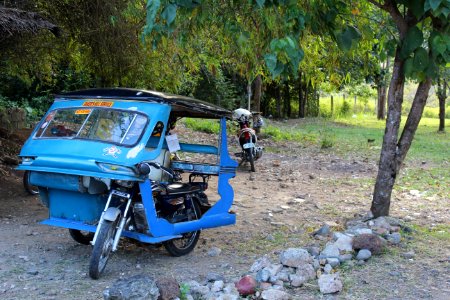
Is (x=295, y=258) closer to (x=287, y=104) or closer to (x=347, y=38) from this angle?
(x=347, y=38)

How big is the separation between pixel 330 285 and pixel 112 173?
215 centimetres

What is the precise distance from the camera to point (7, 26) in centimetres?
664

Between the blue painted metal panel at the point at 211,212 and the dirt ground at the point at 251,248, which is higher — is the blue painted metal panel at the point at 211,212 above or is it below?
above

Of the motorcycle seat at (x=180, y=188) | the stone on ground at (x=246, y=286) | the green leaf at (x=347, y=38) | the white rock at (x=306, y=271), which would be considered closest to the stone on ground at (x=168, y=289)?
the stone on ground at (x=246, y=286)

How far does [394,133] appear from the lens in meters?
6.34

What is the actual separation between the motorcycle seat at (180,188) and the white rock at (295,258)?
144cm

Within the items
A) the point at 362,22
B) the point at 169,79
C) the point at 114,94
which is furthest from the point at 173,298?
the point at 169,79

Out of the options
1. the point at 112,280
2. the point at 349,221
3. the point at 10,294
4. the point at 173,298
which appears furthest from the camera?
the point at 349,221

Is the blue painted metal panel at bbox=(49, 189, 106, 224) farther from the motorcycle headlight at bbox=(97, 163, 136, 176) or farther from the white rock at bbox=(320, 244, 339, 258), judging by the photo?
the white rock at bbox=(320, 244, 339, 258)

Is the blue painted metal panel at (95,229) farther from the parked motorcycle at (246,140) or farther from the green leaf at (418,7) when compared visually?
the parked motorcycle at (246,140)

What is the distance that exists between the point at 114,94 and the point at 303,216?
3456 millimetres

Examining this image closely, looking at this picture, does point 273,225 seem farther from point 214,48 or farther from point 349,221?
point 214,48

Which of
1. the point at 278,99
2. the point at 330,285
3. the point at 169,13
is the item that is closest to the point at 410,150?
the point at 330,285

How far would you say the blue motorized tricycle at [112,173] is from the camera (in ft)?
16.2
